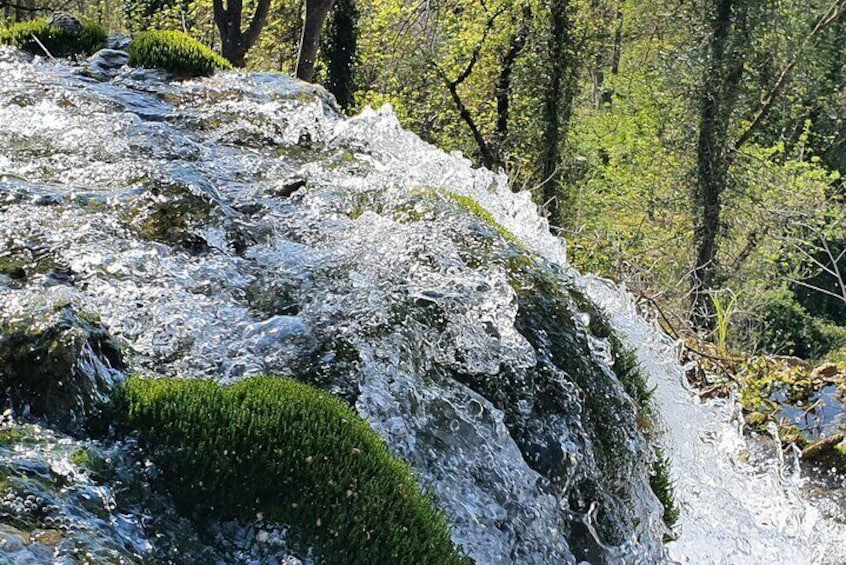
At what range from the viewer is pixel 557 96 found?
42.1 ft

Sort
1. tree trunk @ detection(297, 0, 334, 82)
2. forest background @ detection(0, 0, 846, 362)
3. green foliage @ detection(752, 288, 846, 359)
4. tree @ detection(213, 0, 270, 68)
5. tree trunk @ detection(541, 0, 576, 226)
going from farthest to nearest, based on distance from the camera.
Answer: green foliage @ detection(752, 288, 846, 359) → tree trunk @ detection(541, 0, 576, 226) → forest background @ detection(0, 0, 846, 362) → tree @ detection(213, 0, 270, 68) → tree trunk @ detection(297, 0, 334, 82)

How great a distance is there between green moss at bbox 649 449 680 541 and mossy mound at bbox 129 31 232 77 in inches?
165

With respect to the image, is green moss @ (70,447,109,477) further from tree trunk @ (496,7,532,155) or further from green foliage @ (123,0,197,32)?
tree trunk @ (496,7,532,155)

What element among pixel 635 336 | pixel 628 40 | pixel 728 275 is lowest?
pixel 728 275

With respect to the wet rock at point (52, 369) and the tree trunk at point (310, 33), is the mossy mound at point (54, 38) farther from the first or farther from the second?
the wet rock at point (52, 369)

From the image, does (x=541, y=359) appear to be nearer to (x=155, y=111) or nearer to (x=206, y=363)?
(x=206, y=363)

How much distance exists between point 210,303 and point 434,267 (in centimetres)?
91

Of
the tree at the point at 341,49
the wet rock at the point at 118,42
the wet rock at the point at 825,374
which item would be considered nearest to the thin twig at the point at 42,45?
the wet rock at the point at 118,42

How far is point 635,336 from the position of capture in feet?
14.2

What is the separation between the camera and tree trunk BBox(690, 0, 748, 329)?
11.1 metres

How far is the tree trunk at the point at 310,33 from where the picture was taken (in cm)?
846

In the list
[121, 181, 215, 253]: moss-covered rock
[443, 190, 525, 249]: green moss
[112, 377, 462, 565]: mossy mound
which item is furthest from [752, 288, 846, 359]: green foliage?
[112, 377, 462, 565]: mossy mound

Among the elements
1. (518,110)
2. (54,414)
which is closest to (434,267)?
(54,414)

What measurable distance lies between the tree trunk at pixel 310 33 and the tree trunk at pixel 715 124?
18.5ft
